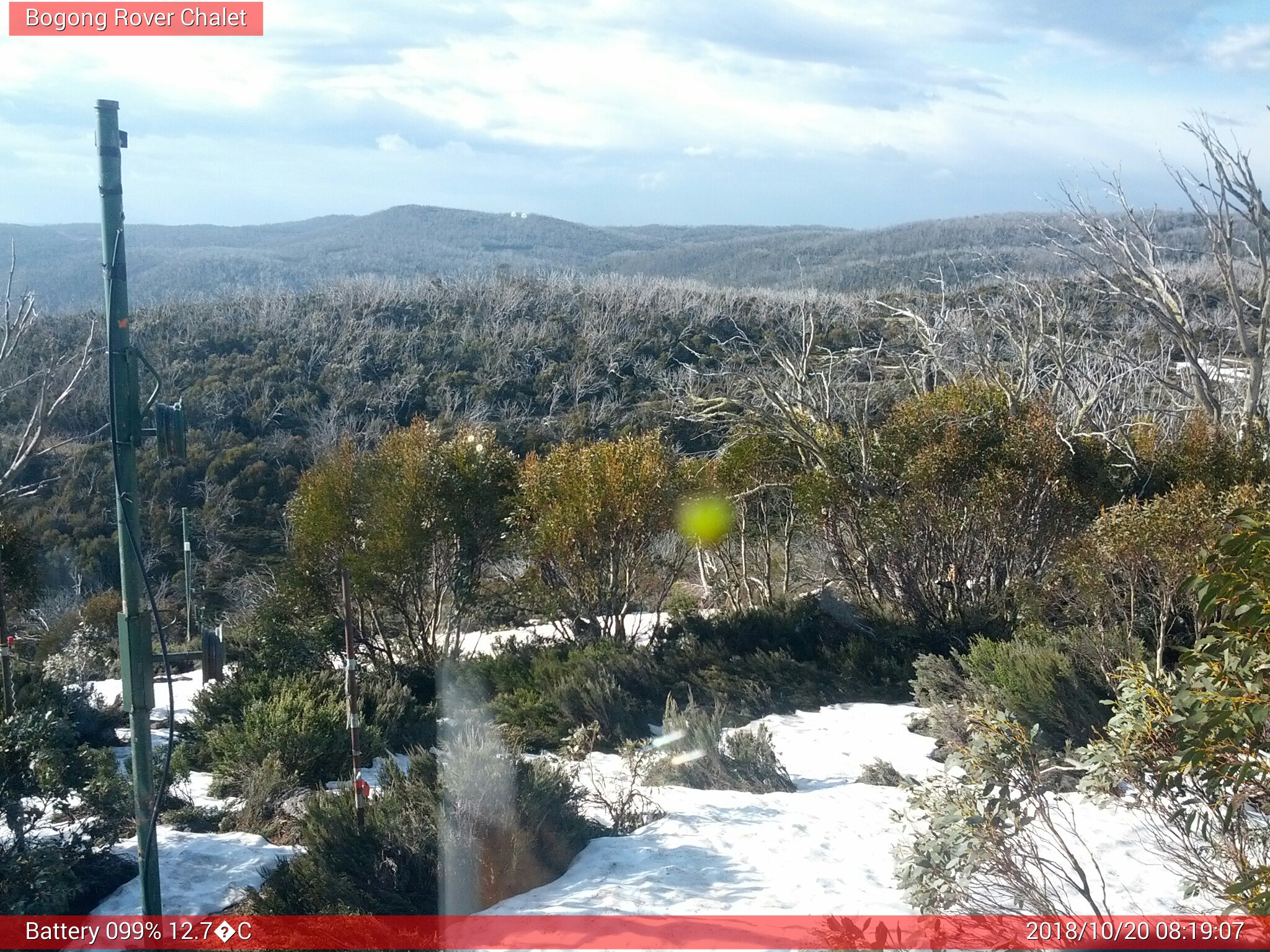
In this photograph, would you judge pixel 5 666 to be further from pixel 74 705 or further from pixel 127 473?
→ pixel 127 473

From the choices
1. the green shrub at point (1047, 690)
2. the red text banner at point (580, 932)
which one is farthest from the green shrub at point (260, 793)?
the green shrub at point (1047, 690)

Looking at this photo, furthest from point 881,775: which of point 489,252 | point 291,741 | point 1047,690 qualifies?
point 489,252

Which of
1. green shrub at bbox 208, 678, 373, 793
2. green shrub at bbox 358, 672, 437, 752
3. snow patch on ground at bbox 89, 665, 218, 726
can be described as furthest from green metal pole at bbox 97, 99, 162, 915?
snow patch on ground at bbox 89, 665, 218, 726

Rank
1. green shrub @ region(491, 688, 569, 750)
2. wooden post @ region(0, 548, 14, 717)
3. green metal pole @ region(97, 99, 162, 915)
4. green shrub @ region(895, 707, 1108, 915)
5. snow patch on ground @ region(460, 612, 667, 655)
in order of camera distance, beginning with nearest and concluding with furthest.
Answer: green shrub @ region(895, 707, 1108, 915) → green metal pole @ region(97, 99, 162, 915) → wooden post @ region(0, 548, 14, 717) → green shrub @ region(491, 688, 569, 750) → snow patch on ground @ region(460, 612, 667, 655)

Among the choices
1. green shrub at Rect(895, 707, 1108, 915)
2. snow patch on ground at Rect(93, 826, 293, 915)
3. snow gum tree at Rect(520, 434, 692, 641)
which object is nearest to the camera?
green shrub at Rect(895, 707, 1108, 915)

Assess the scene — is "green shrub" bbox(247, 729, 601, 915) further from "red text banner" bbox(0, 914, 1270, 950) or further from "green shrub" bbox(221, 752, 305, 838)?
"green shrub" bbox(221, 752, 305, 838)

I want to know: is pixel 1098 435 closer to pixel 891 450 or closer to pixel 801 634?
pixel 891 450
